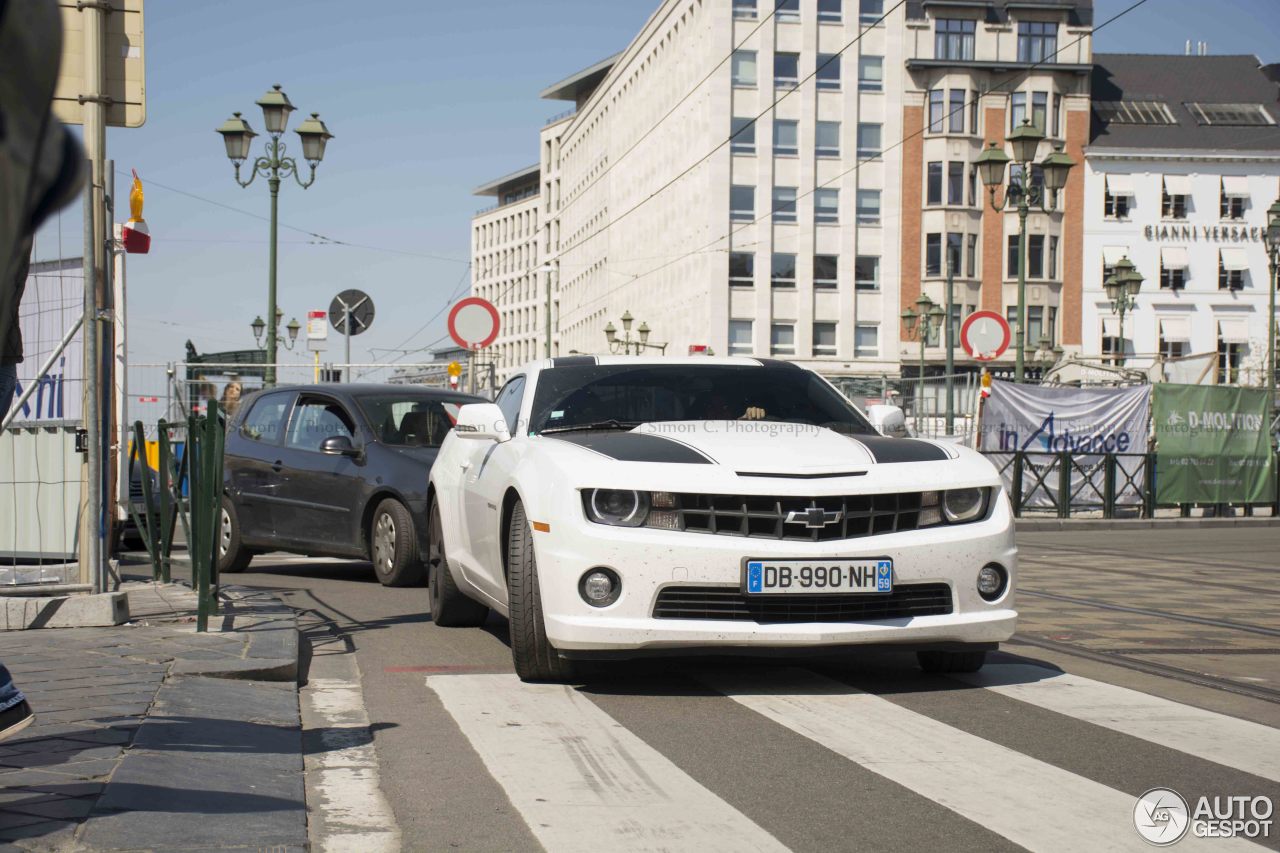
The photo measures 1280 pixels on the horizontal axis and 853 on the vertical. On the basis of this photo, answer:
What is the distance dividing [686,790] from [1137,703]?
2.43 meters

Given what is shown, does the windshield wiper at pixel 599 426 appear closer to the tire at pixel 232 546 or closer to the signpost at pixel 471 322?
the tire at pixel 232 546

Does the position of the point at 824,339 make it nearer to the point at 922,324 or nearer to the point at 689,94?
the point at 689,94

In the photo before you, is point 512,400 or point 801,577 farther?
point 512,400

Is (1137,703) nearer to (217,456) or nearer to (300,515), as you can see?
(217,456)

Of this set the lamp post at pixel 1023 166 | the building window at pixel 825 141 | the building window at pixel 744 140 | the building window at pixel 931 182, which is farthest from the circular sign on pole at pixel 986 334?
the building window at pixel 931 182

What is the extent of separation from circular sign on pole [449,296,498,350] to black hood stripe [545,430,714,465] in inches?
445

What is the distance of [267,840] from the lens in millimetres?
3695

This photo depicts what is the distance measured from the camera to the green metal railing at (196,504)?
297 inches

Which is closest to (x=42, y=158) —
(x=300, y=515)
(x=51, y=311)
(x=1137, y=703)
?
(x=1137, y=703)

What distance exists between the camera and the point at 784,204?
7031 centimetres

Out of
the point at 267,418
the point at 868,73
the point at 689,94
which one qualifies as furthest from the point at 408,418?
the point at 689,94

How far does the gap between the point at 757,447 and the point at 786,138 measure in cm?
6534

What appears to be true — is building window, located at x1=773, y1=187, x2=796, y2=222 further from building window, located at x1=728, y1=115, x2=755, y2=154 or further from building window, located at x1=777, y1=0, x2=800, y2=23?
building window, located at x1=777, y1=0, x2=800, y2=23

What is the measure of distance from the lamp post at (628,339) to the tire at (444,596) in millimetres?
38832
